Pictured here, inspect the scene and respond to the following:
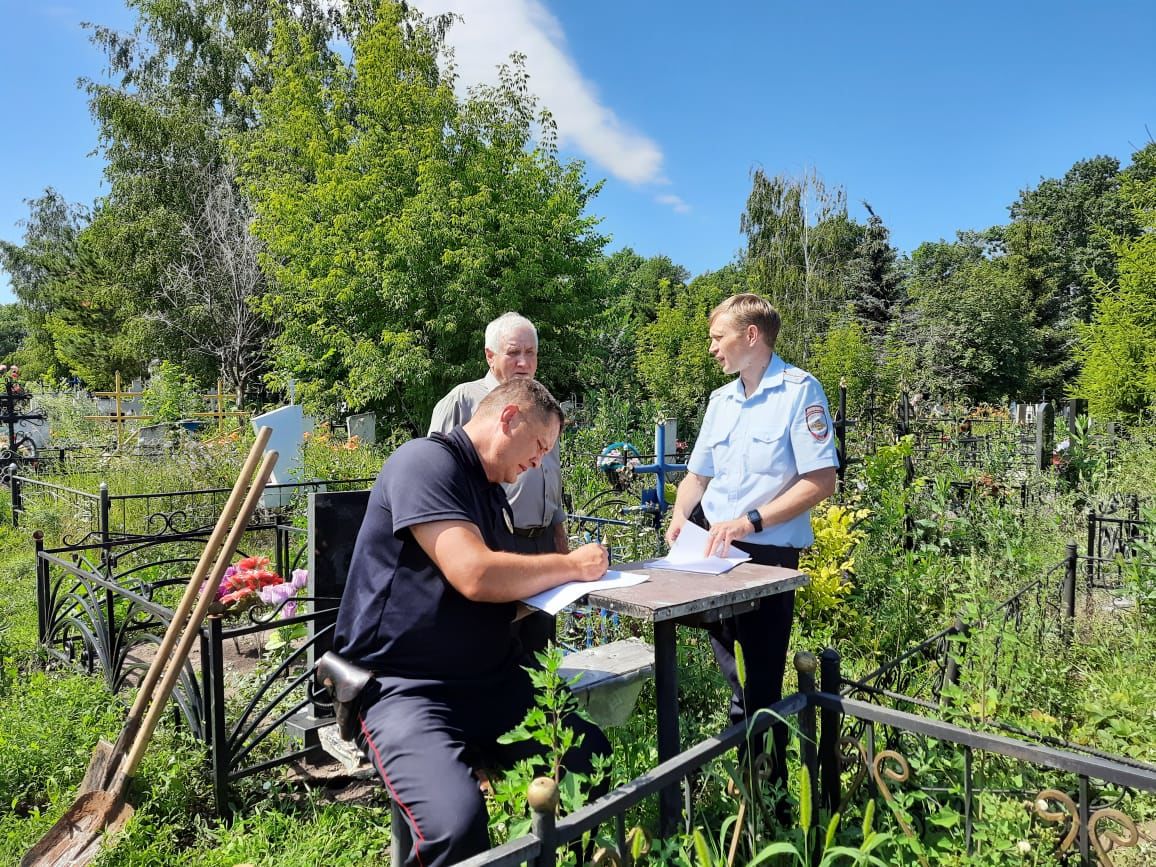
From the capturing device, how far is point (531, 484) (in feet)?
9.94

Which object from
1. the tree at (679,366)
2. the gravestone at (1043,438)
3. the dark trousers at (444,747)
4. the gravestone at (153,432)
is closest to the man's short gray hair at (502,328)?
the dark trousers at (444,747)

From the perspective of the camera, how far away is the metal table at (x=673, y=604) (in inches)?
65.0

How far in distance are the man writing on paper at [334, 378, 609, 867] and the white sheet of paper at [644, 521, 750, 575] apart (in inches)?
12.2

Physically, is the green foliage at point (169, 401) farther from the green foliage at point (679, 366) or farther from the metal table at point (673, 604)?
the metal table at point (673, 604)

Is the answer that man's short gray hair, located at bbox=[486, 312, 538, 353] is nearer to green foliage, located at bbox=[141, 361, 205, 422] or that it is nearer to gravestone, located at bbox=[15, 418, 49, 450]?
green foliage, located at bbox=[141, 361, 205, 422]

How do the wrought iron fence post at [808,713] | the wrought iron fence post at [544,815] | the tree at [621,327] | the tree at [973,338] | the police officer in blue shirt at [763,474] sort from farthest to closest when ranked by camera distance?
1. the tree at [973,338]
2. the tree at [621,327]
3. the police officer in blue shirt at [763,474]
4. the wrought iron fence post at [808,713]
5. the wrought iron fence post at [544,815]

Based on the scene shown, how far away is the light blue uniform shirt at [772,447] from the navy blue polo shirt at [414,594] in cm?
105

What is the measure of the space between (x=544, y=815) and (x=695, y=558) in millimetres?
1081

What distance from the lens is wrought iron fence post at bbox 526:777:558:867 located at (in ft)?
3.97

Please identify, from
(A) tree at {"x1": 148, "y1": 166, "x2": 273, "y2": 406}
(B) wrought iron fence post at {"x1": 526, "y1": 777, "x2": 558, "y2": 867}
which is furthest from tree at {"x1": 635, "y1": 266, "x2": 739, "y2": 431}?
(B) wrought iron fence post at {"x1": 526, "y1": 777, "x2": 558, "y2": 867}

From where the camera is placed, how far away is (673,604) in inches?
63.6

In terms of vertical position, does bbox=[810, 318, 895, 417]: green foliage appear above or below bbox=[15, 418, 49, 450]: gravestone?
above

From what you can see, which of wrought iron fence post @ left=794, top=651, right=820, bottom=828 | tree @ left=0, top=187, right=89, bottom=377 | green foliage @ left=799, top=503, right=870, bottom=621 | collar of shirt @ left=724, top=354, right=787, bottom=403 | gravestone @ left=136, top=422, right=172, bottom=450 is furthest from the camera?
tree @ left=0, top=187, right=89, bottom=377

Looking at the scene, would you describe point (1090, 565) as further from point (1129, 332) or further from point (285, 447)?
point (285, 447)
